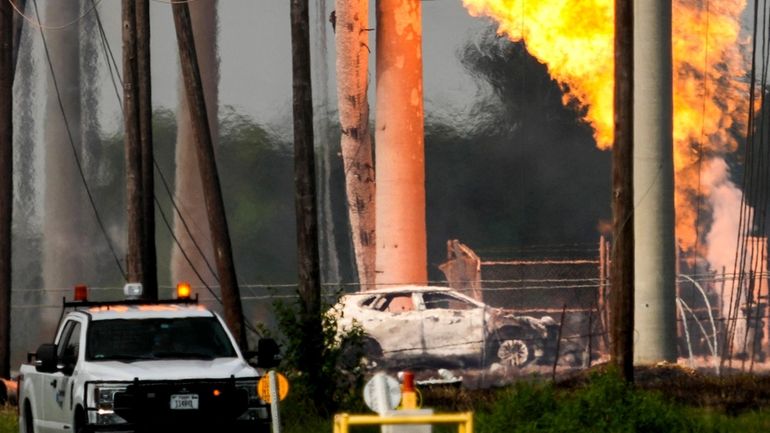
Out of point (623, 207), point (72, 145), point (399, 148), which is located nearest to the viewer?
point (623, 207)

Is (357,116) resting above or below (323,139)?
above

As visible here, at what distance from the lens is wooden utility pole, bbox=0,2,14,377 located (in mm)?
33531

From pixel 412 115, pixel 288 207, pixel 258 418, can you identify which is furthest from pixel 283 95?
pixel 258 418

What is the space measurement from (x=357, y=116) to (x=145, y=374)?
1265 inches

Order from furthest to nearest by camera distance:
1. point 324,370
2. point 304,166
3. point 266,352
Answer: point 304,166 → point 324,370 → point 266,352

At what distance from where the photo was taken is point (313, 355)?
24547 mm

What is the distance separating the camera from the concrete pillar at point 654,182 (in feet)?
110

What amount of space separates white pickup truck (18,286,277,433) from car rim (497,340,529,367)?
1670 centimetres

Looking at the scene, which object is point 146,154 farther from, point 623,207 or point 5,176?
point 623,207

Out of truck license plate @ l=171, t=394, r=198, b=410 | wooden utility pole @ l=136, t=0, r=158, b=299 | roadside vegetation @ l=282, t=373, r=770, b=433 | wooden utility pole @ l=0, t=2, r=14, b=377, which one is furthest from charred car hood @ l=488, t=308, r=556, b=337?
truck license plate @ l=171, t=394, r=198, b=410

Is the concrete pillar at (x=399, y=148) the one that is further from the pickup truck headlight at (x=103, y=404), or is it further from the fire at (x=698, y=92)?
the pickup truck headlight at (x=103, y=404)

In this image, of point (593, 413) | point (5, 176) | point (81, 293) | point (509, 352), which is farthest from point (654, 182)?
point (81, 293)

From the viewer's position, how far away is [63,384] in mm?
18000

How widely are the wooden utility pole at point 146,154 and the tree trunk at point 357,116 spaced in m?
18.9
